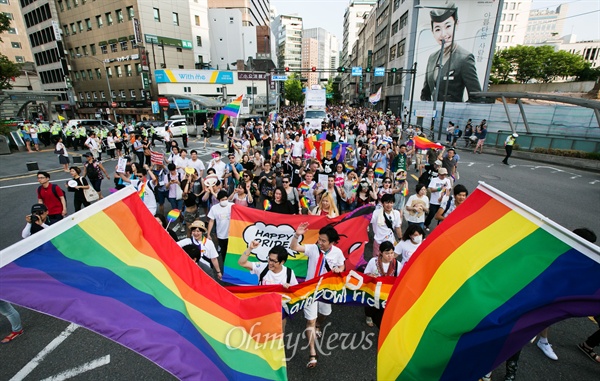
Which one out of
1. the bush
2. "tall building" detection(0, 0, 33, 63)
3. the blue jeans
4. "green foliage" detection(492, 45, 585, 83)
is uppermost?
"tall building" detection(0, 0, 33, 63)

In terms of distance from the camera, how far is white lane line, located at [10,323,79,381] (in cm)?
370

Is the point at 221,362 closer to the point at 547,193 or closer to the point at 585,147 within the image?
the point at 547,193

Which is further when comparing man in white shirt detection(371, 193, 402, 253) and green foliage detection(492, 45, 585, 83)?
green foliage detection(492, 45, 585, 83)

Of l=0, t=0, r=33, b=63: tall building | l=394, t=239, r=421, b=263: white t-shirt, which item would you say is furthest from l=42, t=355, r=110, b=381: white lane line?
l=0, t=0, r=33, b=63: tall building

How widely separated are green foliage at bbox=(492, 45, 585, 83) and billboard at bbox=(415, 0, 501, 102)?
92.2 ft

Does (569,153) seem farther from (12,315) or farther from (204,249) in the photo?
(12,315)

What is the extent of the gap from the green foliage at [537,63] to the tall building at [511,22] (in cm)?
4373

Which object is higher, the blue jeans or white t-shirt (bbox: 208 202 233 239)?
white t-shirt (bbox: 208 202 233 239)

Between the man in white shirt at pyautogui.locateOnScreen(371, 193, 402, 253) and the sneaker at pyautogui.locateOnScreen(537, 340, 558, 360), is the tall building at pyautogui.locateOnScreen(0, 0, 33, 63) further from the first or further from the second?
the sneaker at pyautogui.locateOnScreen(537, 340, 558, 360)

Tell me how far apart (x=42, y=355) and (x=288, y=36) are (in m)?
162

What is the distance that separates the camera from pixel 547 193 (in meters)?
11.2

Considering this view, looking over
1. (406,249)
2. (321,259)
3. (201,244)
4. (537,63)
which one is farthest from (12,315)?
(537,63)

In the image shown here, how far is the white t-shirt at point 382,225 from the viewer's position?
5355 mm

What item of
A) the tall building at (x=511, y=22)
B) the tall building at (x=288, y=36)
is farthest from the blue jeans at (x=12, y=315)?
the tall building at (x=288, y=36)
